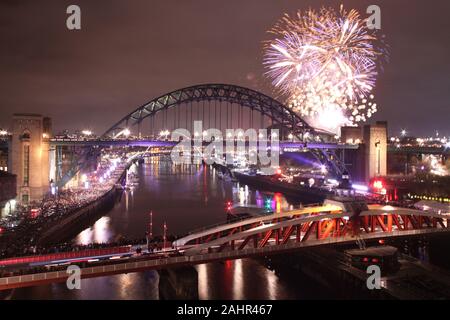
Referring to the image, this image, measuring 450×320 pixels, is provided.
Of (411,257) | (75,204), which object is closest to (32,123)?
(75,204)

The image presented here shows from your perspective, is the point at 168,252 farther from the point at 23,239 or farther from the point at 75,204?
the point at 75,204

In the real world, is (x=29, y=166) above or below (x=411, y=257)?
above

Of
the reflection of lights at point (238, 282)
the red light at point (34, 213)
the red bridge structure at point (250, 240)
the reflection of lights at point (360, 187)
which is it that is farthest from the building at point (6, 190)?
the reflection of lights at point (360, 187)

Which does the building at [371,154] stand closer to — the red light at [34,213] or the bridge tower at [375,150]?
the bridge tower at [375,150]

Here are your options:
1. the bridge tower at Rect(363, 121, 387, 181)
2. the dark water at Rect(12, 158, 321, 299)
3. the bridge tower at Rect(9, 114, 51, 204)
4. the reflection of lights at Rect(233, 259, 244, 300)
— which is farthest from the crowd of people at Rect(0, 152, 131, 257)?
the bridge tower at Rect(363, 121, 387, 181)

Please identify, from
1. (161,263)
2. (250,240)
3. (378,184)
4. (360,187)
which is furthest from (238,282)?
(360,187)

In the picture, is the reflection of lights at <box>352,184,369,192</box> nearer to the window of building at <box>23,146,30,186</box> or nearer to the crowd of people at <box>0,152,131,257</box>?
the crowd of people at <box>0,152,131,257</box>
